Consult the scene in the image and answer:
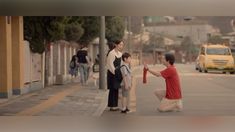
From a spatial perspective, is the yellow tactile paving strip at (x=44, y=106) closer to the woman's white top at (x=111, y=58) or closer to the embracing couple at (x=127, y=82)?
the embracing couple at (x=127, y=82)

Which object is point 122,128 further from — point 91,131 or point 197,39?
point 197,39

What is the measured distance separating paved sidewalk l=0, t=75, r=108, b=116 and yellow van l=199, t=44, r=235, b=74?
1944 centimetres

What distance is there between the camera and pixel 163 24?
14300 cm

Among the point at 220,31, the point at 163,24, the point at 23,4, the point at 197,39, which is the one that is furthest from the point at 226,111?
the point at 163,24

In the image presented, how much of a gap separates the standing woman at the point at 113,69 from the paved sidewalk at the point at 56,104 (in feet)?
1.09

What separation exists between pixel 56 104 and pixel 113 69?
2.20 metres

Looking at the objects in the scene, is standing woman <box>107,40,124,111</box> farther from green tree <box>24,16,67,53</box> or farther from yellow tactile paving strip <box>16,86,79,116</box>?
green tree <box>24,16,67,53</box>

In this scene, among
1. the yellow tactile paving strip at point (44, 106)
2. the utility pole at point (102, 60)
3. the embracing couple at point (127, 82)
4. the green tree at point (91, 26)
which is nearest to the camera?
the yellow tactile paving strip at point (44, 106)

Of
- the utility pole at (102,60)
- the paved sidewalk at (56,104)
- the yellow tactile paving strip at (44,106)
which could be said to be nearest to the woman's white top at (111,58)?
the paved sidewalk at (56,104)

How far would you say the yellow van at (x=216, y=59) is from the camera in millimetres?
35281

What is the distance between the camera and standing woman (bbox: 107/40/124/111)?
12.3 metres

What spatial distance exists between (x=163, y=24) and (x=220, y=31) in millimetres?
25195

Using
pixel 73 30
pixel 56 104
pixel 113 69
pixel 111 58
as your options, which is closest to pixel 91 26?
pixel 73 30

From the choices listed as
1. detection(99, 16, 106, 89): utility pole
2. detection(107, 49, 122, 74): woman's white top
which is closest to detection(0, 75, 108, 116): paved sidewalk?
detection(107, 49, 122, 74): woman's white top
